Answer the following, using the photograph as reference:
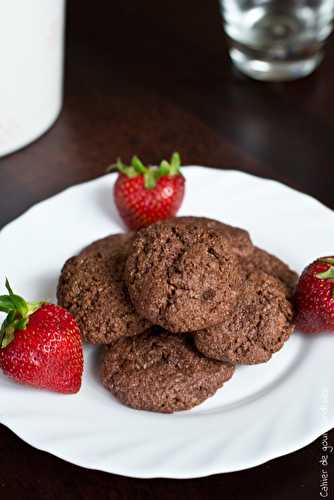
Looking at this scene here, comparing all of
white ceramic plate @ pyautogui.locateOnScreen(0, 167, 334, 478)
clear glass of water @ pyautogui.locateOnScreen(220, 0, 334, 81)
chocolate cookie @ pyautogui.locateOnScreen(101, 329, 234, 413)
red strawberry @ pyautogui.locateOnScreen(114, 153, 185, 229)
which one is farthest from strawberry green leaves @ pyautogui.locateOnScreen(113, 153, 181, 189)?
clear glass of water @ pyautogui.locateOnScreen(220, 0, 334, 81)

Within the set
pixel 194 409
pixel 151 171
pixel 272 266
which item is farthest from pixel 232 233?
pixel 194 409

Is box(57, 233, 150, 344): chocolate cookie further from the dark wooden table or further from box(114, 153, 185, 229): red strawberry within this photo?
the dark wooden table

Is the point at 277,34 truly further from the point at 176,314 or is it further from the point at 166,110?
the point at 176,314

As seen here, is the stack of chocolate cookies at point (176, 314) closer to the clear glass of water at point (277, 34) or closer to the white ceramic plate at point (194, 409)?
the white ceramic plate at point (194, 409)

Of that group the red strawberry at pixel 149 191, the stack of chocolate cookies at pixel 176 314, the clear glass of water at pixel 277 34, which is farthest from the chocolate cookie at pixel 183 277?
the clear glass of water at pixel 277 34

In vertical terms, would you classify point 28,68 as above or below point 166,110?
above
